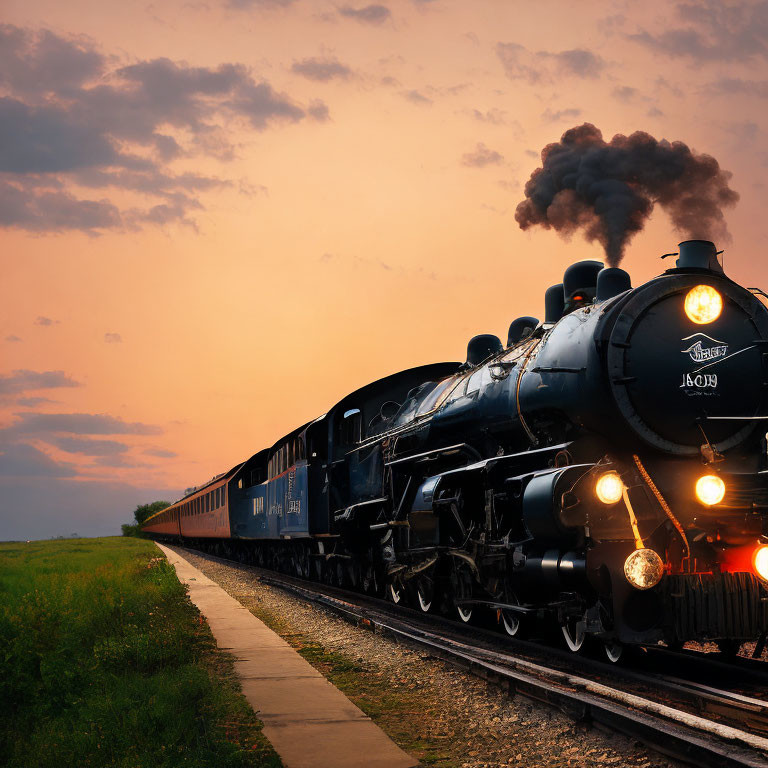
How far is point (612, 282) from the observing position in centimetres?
834

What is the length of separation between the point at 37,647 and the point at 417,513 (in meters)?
4.81

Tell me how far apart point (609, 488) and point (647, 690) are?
1583mm

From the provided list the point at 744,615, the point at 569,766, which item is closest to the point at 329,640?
the point at 744,615

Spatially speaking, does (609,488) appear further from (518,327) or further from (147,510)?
(147,510)

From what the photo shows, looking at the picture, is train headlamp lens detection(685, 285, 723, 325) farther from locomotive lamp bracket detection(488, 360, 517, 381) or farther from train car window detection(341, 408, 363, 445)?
train car window detection(341, 408, 363, 445)

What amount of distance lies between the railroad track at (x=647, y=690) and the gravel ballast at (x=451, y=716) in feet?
0.33

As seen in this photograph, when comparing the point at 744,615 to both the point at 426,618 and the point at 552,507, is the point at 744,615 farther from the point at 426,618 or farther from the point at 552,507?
the point at 426,618

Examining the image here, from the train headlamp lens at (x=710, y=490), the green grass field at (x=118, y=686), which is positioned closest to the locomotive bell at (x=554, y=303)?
the train headlamp lens at (x=710, y=490)

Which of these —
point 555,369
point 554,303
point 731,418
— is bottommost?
point 731,418

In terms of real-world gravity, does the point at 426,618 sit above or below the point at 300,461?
below

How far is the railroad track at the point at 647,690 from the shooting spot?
15.5 ft

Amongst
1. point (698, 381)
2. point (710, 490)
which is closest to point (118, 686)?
point (710, 490)

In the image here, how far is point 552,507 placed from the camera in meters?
7.14

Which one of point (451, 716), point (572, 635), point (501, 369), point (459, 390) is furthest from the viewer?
point (459, 390)
